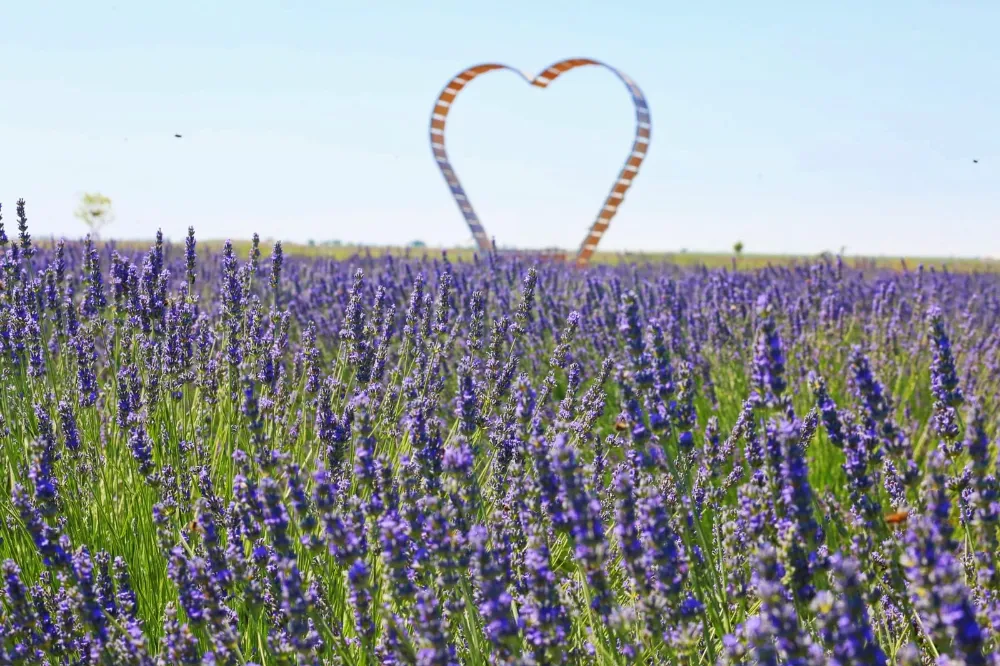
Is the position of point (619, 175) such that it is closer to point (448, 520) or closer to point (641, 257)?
point (641, 257)

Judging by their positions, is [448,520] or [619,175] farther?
[619,175]

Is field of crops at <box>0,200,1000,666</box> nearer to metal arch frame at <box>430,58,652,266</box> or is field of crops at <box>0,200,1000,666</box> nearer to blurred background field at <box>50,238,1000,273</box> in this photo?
blurred background field at <box>50,238,1000,273</box>

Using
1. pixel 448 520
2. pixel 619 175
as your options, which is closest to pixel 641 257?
pixel 619 175

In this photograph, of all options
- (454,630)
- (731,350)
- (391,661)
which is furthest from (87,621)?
(731,350)

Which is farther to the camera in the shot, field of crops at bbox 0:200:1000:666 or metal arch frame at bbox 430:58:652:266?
metal arch frame at bbox 430:58:652:266

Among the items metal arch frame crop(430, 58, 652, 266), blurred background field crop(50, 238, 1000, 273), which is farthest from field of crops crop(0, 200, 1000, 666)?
metal arch frame crop(430, 58, 652, 266)

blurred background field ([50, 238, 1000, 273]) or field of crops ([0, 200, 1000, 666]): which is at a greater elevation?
blurred background field ([50, 238, 1000, 273])

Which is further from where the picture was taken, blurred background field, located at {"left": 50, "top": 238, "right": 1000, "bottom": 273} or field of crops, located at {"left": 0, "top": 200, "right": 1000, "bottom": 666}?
blurred background field, located at {"left": 50, "top": 238, "right": 1000, "bottom": 273}

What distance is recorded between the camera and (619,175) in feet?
70.6

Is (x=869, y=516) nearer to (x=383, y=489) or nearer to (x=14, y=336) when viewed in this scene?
(x=383, y=489)

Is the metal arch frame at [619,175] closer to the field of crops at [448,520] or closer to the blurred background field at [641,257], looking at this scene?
the blurred background field at [641,257]

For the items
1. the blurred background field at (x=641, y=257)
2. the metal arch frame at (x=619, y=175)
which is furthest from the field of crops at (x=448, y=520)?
the metal arch frame at (x=619, y=175)

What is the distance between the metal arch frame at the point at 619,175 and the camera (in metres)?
20.1

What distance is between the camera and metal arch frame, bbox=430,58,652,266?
66.0 feet
